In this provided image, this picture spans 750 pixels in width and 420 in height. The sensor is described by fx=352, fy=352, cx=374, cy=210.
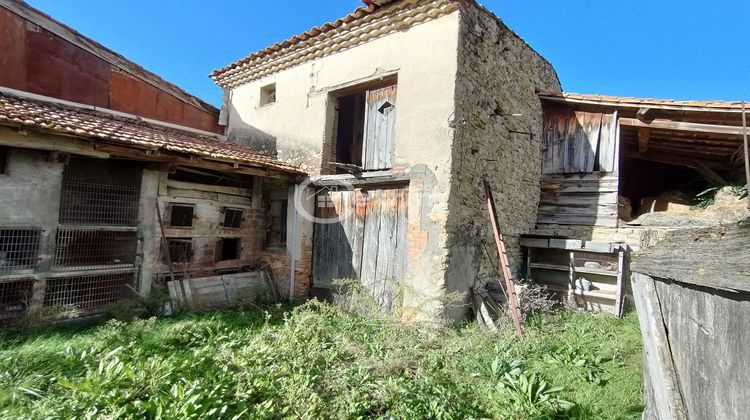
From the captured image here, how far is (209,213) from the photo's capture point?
7230mm

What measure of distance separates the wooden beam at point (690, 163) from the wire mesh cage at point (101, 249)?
10.7 metres

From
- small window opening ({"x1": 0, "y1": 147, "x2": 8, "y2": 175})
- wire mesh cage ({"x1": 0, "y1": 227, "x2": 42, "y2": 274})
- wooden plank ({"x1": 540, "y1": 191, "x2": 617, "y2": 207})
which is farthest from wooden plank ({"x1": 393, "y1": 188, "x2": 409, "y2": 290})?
small window opening ({"x1": 0, "y1": 147, "x2": 8, "y2": 175})

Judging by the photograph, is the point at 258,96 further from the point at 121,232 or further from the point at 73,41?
the point at 121,232

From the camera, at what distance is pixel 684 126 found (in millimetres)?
6320

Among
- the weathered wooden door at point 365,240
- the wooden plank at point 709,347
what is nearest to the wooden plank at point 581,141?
the weathered wooden door at point 365,240

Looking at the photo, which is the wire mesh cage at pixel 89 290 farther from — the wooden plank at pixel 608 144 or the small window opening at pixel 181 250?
the wooden plank at pixel 608 144

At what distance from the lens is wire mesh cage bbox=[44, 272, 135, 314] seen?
5.37 m

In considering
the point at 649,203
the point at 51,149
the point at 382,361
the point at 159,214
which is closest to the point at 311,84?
the point at 159,214

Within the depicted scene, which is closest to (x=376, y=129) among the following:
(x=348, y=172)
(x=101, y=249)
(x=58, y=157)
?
(x=348, y=172)

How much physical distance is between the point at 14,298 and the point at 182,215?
2.65 meters

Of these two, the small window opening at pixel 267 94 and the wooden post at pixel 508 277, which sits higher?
the small window opening at pixel 267 94

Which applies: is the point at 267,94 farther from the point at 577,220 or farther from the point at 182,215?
the point at 577,220

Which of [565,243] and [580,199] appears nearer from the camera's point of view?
[565,243]

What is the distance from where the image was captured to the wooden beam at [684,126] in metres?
5.93
